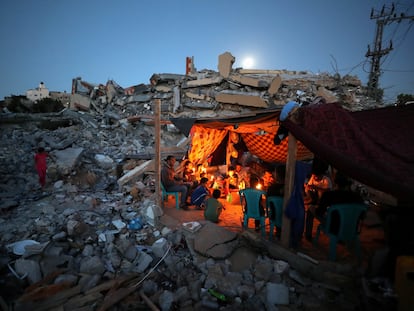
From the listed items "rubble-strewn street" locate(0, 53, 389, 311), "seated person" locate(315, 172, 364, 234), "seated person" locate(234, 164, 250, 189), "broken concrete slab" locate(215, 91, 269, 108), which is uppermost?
"broken concrete slab" locate(215, 91, 269, 108)

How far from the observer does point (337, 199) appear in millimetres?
4055

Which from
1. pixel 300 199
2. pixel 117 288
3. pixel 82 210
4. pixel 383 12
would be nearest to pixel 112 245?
pixel 117 288

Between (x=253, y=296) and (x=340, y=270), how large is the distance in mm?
1488

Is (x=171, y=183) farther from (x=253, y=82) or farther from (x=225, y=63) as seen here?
(x=225, y=63)

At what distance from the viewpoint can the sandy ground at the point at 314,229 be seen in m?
4.14

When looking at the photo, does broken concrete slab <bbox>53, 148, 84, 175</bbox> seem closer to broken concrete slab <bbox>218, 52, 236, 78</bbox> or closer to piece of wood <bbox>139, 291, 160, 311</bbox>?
piece of wood <bbox>139, 291, 160, 311</bbox>

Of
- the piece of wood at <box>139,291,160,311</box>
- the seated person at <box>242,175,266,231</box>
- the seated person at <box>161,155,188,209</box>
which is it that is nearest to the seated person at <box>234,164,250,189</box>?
the seated person at <box>242,175,266,231</box>

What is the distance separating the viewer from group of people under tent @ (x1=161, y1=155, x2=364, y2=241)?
4.32m

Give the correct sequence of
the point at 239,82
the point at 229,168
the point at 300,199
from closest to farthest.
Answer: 1. the point at 300,199
2. the point at 229,168
3. the point at 239,82

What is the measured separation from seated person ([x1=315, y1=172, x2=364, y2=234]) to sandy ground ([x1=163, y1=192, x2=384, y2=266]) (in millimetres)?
617

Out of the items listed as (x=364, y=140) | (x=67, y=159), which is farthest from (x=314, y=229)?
(x=67, y=159)

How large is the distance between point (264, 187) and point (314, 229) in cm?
244

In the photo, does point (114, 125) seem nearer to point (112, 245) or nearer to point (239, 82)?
point (239, 82)

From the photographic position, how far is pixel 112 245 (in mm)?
4992
